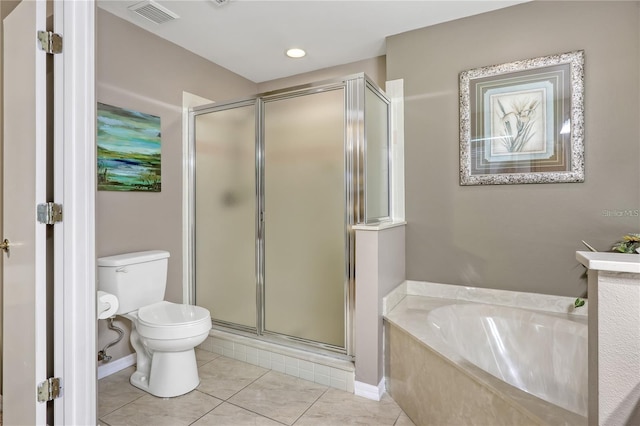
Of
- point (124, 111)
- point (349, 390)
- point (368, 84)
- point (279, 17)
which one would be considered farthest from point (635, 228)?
point (124, 111)

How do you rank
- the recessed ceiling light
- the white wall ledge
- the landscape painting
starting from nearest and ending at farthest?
the white wall ledge < the landscape painting < the recessed ceiling light

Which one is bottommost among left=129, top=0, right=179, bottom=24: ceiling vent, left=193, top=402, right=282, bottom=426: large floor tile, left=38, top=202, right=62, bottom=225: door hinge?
left=193, top=402, right=282, bottom=426: large floor tile

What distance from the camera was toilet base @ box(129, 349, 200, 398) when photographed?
7.04ft

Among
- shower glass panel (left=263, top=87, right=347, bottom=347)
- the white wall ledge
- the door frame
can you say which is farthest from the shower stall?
the white wall ledge

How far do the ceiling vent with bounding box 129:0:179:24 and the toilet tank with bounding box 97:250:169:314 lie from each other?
1.67 metres

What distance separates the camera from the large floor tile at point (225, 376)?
2225 mm

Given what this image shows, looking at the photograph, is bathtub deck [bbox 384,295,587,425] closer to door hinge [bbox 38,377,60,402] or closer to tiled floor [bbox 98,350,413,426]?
tiled floor [bbox 98,350,413,426]

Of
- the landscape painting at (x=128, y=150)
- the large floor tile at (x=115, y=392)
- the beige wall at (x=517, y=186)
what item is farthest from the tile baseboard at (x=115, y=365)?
the beige wall at (x=517, y=186)

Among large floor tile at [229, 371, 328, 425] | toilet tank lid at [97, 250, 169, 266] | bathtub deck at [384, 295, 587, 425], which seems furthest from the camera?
toilet tank lid at [97, 250, 169, 266]

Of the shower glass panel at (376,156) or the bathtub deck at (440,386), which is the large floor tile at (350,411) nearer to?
the bathtub deck at (440,386)

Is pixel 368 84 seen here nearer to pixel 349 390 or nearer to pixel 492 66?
pixel 492 66

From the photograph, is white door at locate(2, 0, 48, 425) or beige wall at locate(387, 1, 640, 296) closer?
white door at locate(2, 0, 48, 425)

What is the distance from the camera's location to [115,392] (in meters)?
2.20

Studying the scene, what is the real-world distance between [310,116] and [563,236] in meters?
1.84
